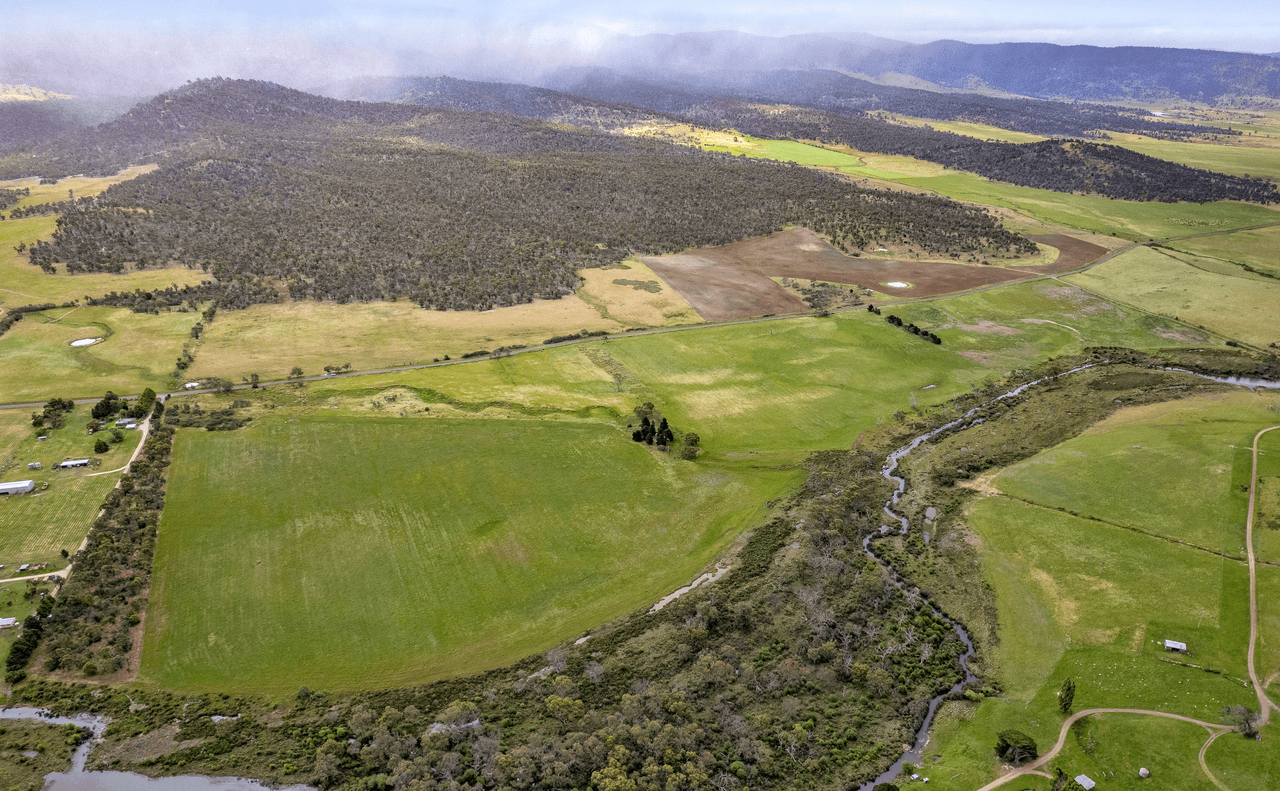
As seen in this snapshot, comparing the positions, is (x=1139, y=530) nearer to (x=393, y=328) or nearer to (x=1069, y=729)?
(x=1069, y=729)

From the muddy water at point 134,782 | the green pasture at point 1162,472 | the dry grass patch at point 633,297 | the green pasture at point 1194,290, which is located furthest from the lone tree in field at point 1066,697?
the green pasture at point 1194,290

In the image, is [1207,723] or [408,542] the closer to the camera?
[1207,723]

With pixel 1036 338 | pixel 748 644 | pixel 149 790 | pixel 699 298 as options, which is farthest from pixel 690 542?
pixel 1036 338

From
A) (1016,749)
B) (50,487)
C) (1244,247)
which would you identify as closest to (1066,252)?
(1244,247)

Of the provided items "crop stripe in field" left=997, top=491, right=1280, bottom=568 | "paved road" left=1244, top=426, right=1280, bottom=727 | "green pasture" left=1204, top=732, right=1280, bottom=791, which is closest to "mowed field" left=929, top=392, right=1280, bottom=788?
"crop stripe in field" left=997, top=491, right=1280, bottom=568

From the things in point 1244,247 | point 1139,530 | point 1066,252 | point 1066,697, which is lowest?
point 1066,697


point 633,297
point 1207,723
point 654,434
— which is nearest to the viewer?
point 1207,723

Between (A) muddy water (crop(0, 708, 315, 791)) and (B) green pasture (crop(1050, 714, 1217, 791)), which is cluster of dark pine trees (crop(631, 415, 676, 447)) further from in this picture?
(A) muddy water (crop(0, 708, 315, 791))
